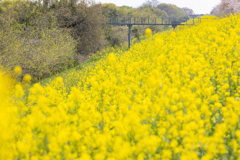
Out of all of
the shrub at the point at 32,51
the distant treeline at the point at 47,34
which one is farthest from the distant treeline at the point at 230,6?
the shrub at the point at 32,51

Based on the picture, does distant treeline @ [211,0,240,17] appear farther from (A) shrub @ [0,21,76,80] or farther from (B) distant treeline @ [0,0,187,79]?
(A) shrub @ [0,21,76,80]

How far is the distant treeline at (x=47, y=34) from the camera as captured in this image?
1374cm

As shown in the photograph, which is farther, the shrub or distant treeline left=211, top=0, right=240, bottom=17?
distant treeline left=211, top=0, right=240, bottom=17

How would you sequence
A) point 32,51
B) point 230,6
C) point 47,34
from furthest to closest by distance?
point 230,6 → point 47,34 → point 32,51

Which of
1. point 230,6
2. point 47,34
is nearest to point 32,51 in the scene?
point 47,34

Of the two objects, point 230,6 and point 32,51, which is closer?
point 32,51

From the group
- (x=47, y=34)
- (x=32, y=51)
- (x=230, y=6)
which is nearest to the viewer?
(x=32, y=51)

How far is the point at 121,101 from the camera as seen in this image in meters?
3.85

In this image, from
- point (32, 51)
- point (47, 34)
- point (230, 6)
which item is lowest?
point (32, 51)

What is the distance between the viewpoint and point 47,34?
19328 millimetres

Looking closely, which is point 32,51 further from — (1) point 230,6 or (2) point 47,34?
(1) point 230,6

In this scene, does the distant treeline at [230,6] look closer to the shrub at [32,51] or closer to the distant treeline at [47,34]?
the distant treeline at [47,34]

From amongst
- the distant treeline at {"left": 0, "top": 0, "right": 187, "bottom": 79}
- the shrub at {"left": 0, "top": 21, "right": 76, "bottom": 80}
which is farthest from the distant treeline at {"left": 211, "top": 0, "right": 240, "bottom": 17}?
the shrub at {"left": 0, "top": 21, "right": 76, "bottom": 80}

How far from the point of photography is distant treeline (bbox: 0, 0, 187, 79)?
13742 mm
